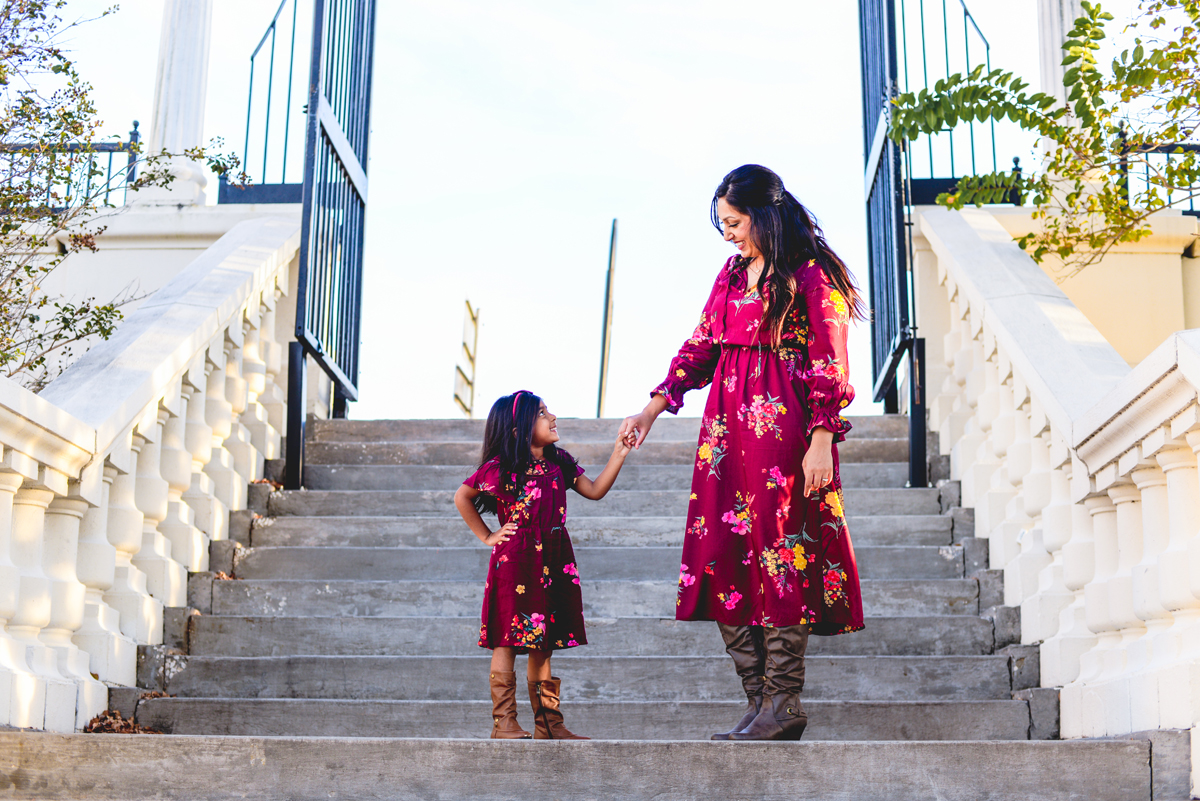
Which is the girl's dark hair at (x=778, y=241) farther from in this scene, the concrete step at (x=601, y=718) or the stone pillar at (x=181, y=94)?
the stone pillar at (x=181, y=94)

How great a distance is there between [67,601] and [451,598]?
1.23 meters

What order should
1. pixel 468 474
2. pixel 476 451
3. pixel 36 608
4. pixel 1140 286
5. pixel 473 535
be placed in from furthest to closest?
1. pixel 1140 286
2. pixel 476 451
3. pixel 468 474
4. pixel 473 535
5. pixel 36 608

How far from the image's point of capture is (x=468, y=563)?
4.29m

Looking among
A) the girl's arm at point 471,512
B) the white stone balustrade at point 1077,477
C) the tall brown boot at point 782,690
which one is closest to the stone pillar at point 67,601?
the girl's arm at point 471,512

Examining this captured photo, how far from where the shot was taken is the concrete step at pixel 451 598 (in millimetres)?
3990

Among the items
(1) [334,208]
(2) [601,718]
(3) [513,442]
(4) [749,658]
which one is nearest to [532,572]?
(3) [513,442]

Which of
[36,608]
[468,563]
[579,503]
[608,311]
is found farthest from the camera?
[608,311]

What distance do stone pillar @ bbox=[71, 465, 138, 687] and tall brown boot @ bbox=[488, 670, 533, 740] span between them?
3.85ft

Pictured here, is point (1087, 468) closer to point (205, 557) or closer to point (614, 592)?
point (614, 592)

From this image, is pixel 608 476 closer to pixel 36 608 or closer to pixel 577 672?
pixel 577 672

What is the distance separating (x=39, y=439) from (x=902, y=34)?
4164 millimetres

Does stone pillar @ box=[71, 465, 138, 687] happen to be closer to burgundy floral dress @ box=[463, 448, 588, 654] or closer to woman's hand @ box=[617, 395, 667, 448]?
burgundy floral dress @ box=[463, 448, 588, 654]

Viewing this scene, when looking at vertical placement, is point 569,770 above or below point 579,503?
below

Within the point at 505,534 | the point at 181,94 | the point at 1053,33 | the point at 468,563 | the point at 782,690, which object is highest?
the point at 1053,33
